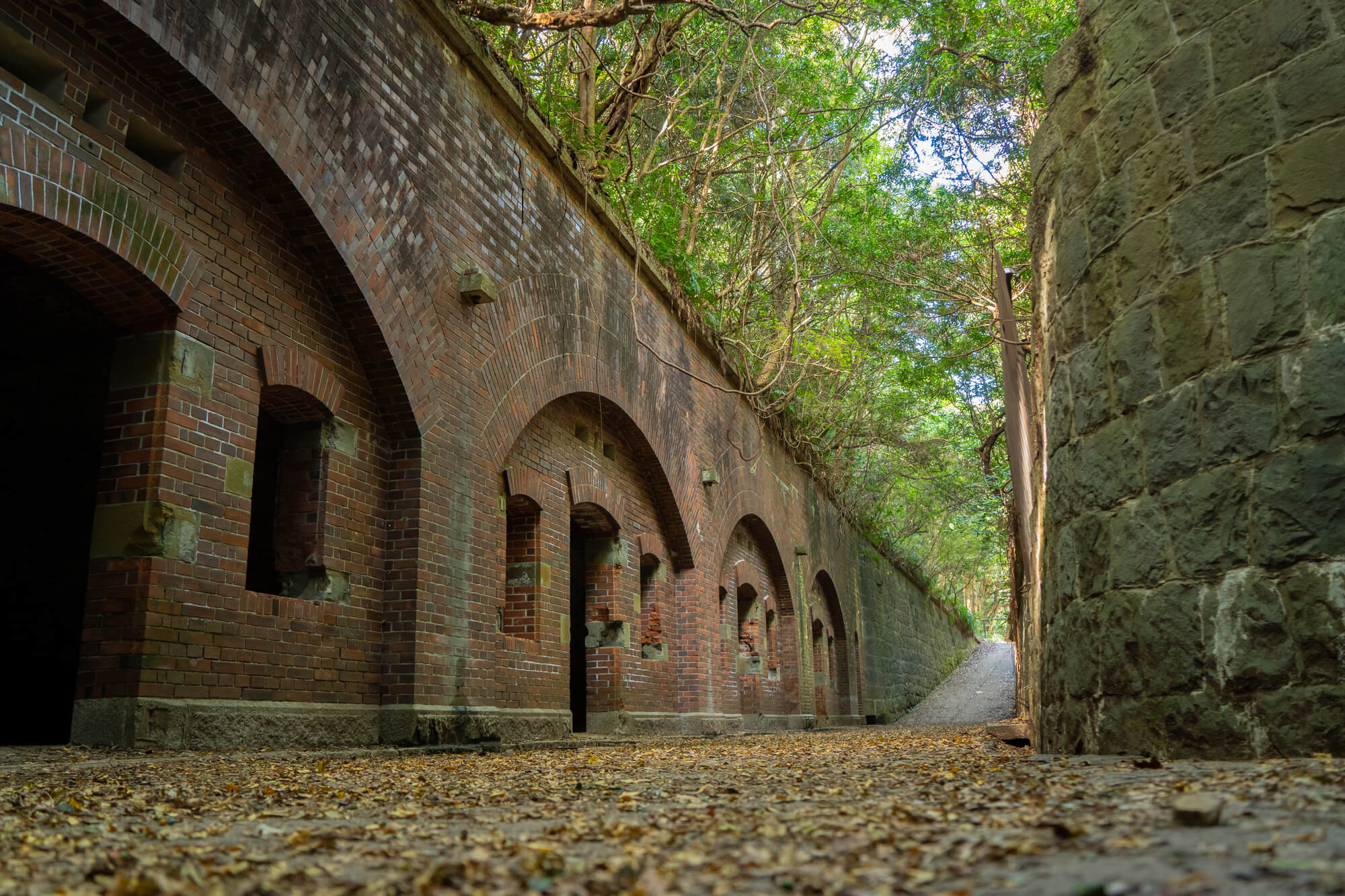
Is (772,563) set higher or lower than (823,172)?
lower

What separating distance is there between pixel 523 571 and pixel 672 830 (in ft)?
21.2

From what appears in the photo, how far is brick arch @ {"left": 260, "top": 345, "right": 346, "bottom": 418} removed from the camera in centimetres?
591

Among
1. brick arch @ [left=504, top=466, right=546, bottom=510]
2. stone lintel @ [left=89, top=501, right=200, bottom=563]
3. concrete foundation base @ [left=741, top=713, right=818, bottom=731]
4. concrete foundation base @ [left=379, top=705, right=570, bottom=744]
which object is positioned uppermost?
brick arch @ [left=504, top=466, right=546, bottom=510]

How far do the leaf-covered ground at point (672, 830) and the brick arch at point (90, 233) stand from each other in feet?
7.57

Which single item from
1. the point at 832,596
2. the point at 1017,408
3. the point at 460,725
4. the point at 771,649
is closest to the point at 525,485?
the point at 460,725

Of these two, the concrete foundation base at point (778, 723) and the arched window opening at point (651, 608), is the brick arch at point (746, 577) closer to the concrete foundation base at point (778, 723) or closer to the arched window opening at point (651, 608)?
the concrete foundation base at point (778, 723)

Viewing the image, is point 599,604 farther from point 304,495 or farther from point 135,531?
point 135,531

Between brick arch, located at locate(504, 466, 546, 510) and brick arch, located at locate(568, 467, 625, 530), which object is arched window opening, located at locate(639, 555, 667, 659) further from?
brick arch, located at locate(504, 466, 546, 510)

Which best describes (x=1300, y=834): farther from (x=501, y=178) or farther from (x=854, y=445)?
(x=854, y=445)

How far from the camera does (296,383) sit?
6078 millimetres

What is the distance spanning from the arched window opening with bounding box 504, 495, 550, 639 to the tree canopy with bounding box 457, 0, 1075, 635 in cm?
380

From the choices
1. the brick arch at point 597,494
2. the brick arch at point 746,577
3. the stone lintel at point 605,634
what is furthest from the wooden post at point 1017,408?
the brick arch at point 746,577

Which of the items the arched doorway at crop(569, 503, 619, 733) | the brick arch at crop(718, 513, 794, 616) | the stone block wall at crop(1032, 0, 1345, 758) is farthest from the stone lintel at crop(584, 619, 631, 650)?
the stone block wall at crop(1032, 0, 1345, 758)

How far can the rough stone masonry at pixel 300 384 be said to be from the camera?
16.2 ft
